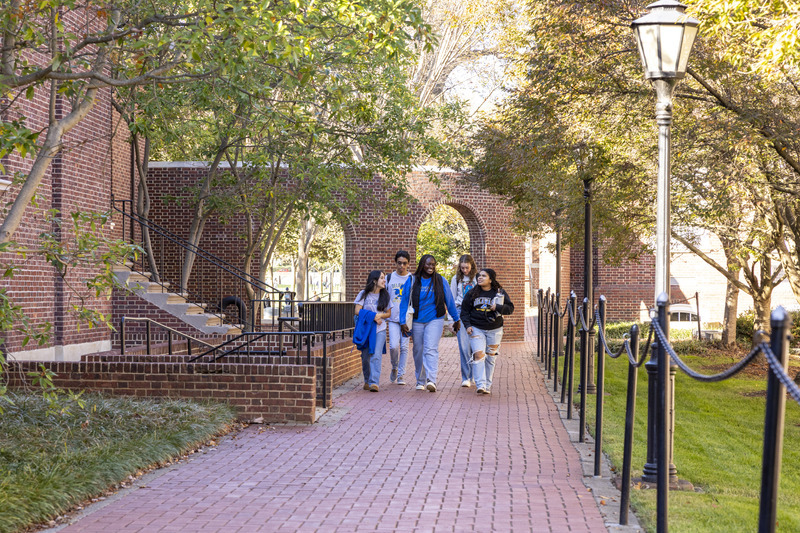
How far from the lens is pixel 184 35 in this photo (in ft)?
24.3

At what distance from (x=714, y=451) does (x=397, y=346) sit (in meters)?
5.18

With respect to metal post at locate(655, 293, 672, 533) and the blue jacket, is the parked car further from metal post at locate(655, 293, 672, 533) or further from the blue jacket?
metal post at locate(655, 293, 672, 533)

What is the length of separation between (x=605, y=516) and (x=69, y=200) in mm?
10995

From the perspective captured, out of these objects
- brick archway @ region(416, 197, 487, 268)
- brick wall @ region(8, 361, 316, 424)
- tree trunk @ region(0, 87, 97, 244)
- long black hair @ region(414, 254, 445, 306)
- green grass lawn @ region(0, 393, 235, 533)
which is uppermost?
brick archway @ region(416, 197, 487, 268)

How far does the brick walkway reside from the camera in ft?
18.1

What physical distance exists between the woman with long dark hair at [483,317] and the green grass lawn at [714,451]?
56.6 inches

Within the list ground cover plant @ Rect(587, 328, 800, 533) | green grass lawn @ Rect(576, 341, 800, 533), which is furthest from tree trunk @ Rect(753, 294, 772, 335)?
green grass lawn @ Rect(576, 341, 800, 533)

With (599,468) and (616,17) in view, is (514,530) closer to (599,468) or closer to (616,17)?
(599,468)

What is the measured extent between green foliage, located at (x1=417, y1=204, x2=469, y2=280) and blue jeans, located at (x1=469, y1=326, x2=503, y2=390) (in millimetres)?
28347

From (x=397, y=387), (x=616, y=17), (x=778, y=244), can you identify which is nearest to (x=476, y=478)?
(x=397, y=387)

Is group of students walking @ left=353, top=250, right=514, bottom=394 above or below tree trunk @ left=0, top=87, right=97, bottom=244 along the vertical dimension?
below

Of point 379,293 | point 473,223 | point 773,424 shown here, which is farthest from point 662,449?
point 473,223

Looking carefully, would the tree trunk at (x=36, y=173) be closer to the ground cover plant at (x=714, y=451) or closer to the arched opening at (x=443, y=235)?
the ground cover plant at (x=714, y=451)

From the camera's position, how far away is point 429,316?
40.1 ft
